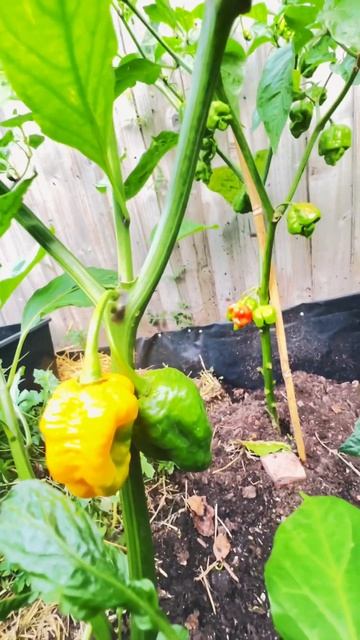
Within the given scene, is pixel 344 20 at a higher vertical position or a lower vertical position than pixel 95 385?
higher

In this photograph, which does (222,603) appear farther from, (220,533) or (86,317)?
(86,317)

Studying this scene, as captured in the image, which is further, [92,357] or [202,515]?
[202,515]

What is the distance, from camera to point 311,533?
313 millimetres

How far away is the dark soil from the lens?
1.85 feet

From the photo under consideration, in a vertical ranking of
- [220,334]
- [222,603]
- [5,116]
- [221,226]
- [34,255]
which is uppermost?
[5,116]

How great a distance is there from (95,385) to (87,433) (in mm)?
30

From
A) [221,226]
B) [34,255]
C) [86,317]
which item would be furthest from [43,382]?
[221,226]

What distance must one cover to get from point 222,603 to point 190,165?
2.01ft

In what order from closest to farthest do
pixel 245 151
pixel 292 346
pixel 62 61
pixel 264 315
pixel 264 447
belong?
pixel 62 61, pixel 245 151, pixel 264 315, pixel 264 447, pixel 292 346

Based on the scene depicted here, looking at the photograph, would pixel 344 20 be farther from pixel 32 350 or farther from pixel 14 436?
pixel 32 350

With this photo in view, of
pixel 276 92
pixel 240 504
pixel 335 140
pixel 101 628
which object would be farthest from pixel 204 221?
pixel 101 628

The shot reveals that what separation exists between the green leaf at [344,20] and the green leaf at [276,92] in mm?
121

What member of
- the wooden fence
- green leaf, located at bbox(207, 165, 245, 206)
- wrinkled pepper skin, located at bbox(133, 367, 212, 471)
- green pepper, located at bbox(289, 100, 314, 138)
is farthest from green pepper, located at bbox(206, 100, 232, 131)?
the wooden fence

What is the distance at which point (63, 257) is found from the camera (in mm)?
299
